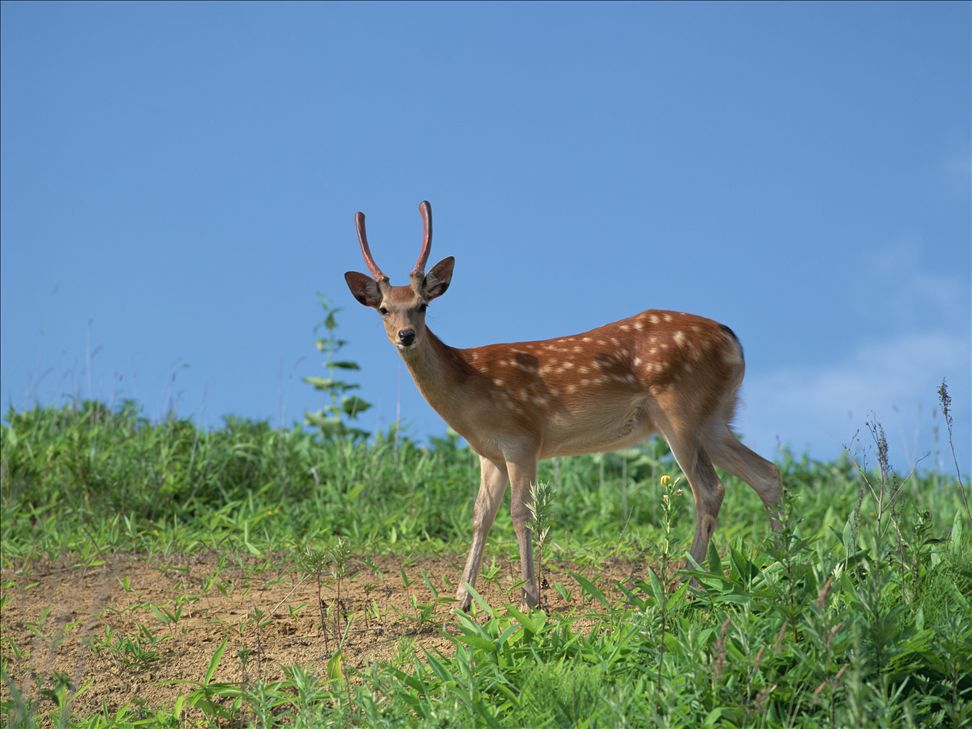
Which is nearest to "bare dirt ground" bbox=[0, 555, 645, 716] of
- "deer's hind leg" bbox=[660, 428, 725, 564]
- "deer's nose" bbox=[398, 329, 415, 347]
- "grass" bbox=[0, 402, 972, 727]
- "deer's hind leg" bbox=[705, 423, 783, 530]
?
"grass" bbox=[0, 402, 972, 727]

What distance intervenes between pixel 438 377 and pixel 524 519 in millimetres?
1133

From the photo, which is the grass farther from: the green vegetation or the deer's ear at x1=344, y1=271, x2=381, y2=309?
the deer's ear at x1=344, y1=271, x2=381, y2=309

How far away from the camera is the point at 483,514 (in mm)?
6910

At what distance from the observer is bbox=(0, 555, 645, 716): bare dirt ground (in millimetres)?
5770

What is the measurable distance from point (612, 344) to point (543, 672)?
10.4 ft

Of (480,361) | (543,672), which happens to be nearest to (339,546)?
(543,672)

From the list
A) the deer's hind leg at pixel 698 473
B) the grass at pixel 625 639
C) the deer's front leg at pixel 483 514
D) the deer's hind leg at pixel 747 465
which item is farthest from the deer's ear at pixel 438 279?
the deer's hind leg at pixel 747 465

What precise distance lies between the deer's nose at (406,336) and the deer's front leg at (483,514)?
978 mm

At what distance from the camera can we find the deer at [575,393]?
692 cm

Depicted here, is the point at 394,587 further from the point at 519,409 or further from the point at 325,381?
the point at 325,381

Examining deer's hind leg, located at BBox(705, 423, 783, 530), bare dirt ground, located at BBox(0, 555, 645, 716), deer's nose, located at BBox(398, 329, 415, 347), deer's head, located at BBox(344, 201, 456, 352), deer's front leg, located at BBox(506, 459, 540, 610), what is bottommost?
bare dirt ground, located at BBox(0, 555, 645, 716)

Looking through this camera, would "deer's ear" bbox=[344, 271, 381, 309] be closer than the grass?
No

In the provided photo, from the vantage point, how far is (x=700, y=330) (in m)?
7.36

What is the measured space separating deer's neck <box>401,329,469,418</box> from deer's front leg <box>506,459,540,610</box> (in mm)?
533
